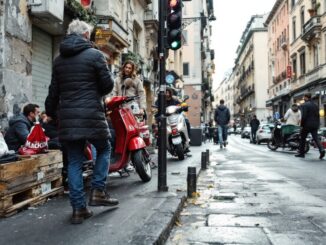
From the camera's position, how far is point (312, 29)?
120 feet

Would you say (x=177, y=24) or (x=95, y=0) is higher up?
(x=95, y=0)

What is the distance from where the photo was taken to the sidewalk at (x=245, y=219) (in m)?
4.01

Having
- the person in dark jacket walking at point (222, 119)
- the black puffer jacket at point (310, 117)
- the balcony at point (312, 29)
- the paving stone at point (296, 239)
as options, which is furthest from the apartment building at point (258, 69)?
the paving stone at point (296, 239)

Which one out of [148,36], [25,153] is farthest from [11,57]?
[148,36]

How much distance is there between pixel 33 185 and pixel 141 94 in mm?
3760

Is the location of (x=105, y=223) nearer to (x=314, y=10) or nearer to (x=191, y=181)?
(x=191, y=181)

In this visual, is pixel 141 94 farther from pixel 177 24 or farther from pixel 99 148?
pixel 99 148

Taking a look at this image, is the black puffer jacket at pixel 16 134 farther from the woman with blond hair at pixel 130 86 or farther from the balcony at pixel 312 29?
the balcony at pixel 312 29

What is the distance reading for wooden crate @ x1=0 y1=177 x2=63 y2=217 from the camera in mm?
4465

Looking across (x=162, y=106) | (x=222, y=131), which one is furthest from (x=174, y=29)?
(x=222, y=131)

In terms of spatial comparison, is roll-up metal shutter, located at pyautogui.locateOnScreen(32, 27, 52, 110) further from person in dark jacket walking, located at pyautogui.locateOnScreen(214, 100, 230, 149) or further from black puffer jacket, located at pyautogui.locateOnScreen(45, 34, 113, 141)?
person in dark jacket walking, located at pyautogui.locateOnScreen(214, 100, 230, 149)

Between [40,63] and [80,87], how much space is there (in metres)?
6.56

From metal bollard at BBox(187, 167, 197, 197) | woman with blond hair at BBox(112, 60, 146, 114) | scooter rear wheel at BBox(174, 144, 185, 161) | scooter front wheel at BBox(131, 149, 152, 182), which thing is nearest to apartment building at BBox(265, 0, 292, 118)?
scooter rear wheel at BBox(174, 144, 185, 161)

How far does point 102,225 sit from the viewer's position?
405 centimetres
